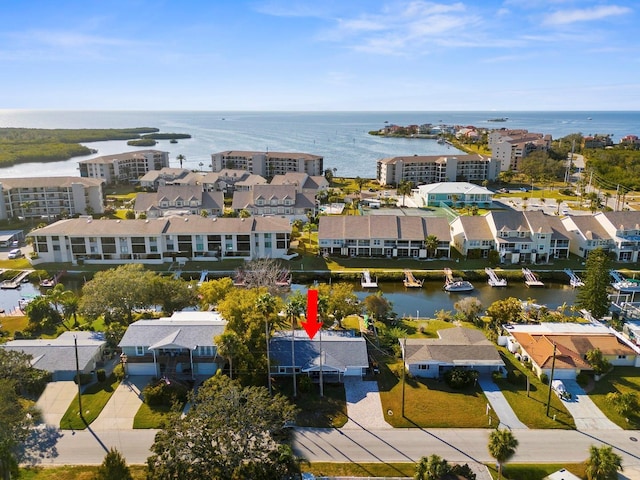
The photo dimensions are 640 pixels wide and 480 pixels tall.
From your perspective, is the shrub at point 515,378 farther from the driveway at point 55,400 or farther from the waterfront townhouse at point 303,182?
the waterfront townhouse at point 303,182

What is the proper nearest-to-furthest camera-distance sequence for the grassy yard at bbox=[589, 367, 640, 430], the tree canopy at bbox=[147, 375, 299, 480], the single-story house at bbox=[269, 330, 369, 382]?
1. the tree canopy at bbox=[147, 375, 299, 480]
2. the grassy yard at bbox=[589, 367, 640, 430]
3. the single-story house at bbox=[269, 330, 369, 382]

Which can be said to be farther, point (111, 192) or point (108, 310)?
point (111, 192)

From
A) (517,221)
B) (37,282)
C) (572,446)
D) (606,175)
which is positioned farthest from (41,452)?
(606,175)

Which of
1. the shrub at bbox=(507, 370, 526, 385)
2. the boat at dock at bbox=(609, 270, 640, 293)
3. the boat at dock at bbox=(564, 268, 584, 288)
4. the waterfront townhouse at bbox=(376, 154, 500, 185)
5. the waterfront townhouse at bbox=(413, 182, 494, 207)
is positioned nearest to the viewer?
the shrub at bbox=(507, 370, 526, 385)

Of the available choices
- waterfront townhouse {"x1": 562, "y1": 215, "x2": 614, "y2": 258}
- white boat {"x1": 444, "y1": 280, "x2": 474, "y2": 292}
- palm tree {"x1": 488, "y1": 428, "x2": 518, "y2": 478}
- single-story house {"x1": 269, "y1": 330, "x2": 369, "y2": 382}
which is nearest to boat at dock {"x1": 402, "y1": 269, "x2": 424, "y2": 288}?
white boat {"x1": 444, "y1": 280, "x2": 474, "y2": 292}

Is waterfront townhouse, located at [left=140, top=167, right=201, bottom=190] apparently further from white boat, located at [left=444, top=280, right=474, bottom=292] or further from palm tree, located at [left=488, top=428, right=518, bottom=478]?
palm tree, located at [left=488, top=428, right=518, bottom=478]

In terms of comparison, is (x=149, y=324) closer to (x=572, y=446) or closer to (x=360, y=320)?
(x=360, y=320)

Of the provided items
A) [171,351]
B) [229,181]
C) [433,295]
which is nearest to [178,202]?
[229,181]
